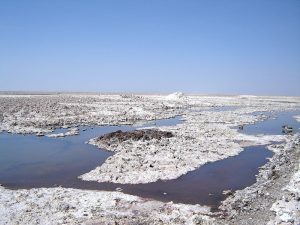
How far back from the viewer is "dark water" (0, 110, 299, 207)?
15086 mm

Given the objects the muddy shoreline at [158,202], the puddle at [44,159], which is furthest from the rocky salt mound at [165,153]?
the puddle at [44,159]

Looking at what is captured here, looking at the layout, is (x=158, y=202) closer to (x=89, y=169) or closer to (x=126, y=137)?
(x=89, y=169)

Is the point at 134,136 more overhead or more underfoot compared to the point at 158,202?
more overhead

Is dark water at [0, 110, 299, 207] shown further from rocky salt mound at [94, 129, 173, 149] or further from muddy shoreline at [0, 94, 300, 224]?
rocky salt mound at [94, 129, 173, 149]

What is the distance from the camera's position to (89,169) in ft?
62.4

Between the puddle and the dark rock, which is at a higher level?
the dark rock

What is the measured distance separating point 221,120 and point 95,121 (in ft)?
48.7

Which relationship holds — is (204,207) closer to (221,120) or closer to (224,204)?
(224,204)

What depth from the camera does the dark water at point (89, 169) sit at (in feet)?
49.5

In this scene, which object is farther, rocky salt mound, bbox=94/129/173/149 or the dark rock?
the dark rock

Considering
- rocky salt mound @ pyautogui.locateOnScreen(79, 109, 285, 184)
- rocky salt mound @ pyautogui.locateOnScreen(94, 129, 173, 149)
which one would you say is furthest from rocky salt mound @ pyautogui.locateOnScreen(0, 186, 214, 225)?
rocky salt mound @ pyautogui.locateOnScreen(94, 129, 173, 149)

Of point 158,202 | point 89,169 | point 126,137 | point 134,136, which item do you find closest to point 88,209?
point 158,202

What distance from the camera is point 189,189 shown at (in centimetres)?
1545

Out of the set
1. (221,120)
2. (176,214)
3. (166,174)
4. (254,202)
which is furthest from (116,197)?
(221,120)
